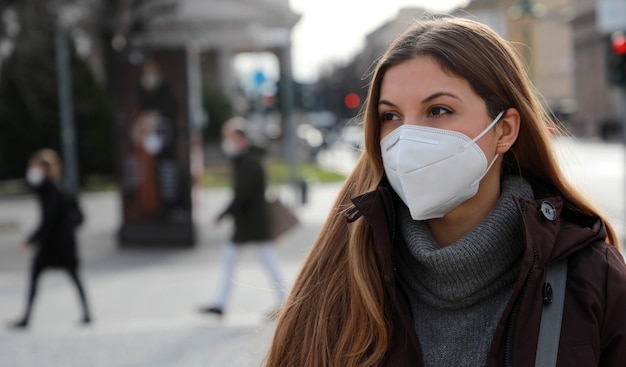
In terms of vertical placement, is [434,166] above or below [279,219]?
above

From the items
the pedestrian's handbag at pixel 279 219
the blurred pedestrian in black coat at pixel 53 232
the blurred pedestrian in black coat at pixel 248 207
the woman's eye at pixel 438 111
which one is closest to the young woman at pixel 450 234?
the woman's eye at pixel 438 111

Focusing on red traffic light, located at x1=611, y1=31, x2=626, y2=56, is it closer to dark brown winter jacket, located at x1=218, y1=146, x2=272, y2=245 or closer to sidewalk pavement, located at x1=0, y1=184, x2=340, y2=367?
sidewalk pavement, located at x1=0, y1=184, x2=340, y2=367

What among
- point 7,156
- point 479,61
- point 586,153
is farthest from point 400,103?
point 586,153

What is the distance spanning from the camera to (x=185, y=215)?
50.7ft

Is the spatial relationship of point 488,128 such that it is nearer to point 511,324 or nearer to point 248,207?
point 511,324

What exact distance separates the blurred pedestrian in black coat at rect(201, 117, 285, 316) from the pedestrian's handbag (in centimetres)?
7

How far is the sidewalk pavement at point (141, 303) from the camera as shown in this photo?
21.4 ft

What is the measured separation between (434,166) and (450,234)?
7.0 inches

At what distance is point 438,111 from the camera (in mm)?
2041

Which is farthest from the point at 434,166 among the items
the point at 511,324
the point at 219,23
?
the point at 219,23

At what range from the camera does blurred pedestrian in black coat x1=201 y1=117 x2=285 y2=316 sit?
9133 mm

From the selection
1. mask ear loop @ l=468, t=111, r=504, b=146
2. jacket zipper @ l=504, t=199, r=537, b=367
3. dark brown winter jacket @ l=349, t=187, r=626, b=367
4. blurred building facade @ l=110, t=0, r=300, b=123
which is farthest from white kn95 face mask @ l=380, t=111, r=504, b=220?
blurred building facade @ l=110, t=0, r=300, b=123

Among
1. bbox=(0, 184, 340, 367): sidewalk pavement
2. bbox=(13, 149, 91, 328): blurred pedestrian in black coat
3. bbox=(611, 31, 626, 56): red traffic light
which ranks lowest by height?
bbox=(0, 184, 340, 367): sidewalk pavement

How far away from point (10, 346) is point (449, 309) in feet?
18.6
